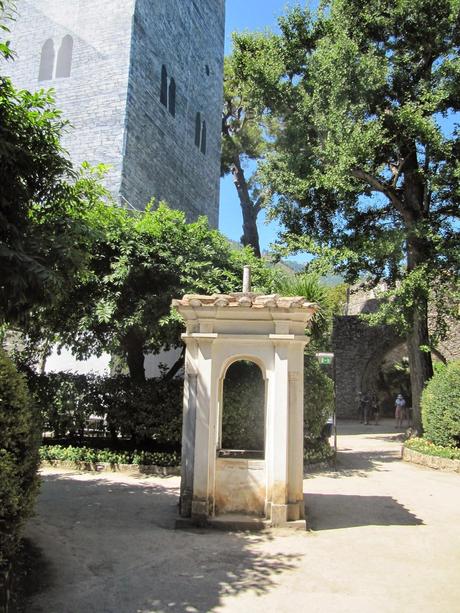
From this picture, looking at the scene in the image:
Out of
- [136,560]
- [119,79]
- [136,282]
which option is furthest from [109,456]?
[119,79]

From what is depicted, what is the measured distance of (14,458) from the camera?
4.06 m

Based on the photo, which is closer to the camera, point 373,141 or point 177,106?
point 373,141

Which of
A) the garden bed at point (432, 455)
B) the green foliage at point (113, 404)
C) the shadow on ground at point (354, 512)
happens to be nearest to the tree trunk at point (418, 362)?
the garden bed at point (432, 455)

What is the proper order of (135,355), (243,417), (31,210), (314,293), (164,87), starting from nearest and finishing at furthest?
(31,210)
(243,417)
(314,293)
(135,355)
(164,87)

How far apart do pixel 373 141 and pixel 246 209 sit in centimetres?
1701

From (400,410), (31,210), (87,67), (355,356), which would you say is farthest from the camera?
(355,356)

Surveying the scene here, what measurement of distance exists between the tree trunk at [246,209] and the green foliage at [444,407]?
18.2m

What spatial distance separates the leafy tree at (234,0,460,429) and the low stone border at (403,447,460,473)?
257 cm

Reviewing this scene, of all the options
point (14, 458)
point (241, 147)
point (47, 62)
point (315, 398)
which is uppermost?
point (241, 147)

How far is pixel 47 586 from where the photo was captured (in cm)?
450

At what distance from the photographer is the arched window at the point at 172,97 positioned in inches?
822

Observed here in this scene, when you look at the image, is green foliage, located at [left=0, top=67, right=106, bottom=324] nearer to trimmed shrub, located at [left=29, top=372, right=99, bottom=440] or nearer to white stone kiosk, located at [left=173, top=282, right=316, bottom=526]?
white stone kiosk, located at [left=173, top=282, right=316, bottom=526]

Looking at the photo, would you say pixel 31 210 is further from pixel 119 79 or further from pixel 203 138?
pixel 203 138

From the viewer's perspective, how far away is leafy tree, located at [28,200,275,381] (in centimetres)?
1033
